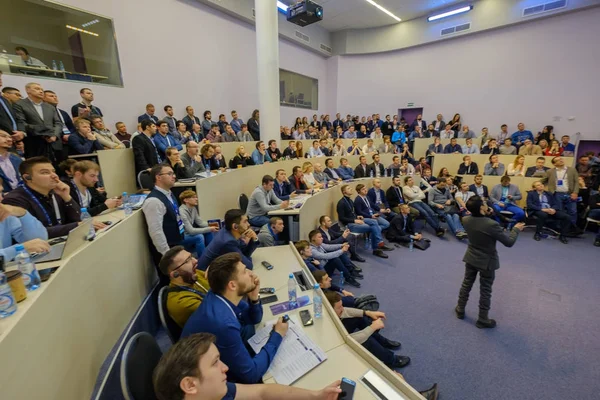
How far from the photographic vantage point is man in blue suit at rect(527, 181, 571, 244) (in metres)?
5.20

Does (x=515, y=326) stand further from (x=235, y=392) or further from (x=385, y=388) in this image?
(x=235, y=392)

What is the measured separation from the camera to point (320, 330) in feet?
5.85

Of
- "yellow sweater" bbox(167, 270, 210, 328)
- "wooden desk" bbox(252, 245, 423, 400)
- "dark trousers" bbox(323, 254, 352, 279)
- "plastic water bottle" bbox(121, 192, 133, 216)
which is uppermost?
"plastic water bottle" bbox(121, 192, 133, 216)

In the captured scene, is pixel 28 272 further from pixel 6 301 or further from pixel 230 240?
pixel 230 240

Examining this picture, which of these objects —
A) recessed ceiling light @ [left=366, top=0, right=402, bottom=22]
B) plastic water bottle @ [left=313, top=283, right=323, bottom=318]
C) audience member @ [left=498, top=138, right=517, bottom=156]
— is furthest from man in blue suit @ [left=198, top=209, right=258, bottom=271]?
recessed ceiling light @ [left=366, top=0, right=402, bottom=22]

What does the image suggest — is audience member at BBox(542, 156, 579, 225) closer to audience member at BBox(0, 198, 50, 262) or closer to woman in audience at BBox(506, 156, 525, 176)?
woman in audience at BBox(506, 156, 525, 176)

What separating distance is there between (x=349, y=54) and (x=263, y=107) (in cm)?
751

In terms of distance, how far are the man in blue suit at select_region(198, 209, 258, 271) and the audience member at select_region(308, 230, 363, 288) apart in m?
0.99

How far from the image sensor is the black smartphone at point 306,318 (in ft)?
6.04

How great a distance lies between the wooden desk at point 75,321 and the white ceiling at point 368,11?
9933 mm

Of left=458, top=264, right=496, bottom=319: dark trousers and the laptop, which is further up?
the laptop

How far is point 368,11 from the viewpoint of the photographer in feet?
33.3

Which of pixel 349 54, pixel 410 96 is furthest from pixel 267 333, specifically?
pixel 349 54


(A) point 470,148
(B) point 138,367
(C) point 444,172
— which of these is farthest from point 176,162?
(A) point 470,148
